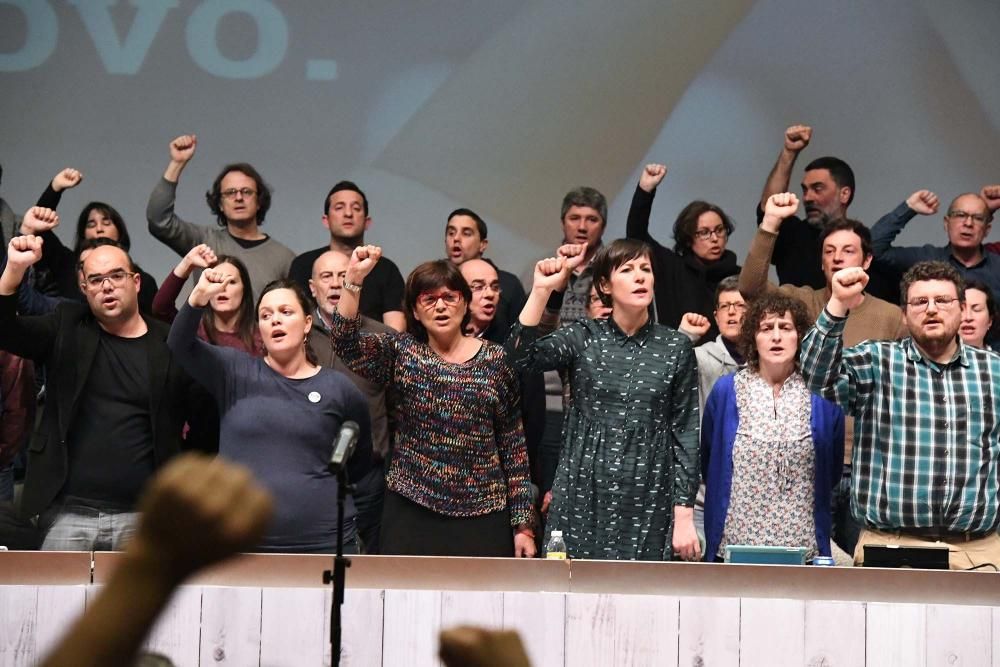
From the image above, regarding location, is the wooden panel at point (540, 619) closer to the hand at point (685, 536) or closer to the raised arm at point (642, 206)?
the hand at point (685, 536)

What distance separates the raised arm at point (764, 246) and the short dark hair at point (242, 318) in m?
1.41

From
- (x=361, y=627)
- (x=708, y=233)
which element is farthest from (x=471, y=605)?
(x=708, y=233)

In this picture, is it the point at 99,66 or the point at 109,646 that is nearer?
the point at 109,646

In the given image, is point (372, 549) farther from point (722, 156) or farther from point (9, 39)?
point (9, 39)

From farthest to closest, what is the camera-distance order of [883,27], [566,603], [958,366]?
[883,27] < [958,366] < [566,603]

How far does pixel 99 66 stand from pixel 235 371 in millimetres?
2798

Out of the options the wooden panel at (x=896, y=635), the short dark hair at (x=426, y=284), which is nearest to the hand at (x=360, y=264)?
the short dark hair at (x=426, y=284)

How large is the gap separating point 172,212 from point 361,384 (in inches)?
46.4

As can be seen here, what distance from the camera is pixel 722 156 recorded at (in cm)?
580

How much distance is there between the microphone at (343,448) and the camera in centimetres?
233

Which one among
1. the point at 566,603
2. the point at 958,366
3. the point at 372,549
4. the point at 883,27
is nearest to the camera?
the point at 566,603

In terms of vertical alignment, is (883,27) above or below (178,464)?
above

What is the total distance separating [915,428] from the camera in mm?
3420

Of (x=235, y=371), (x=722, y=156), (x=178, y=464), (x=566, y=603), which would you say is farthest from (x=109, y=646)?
(x=722, y=156)
